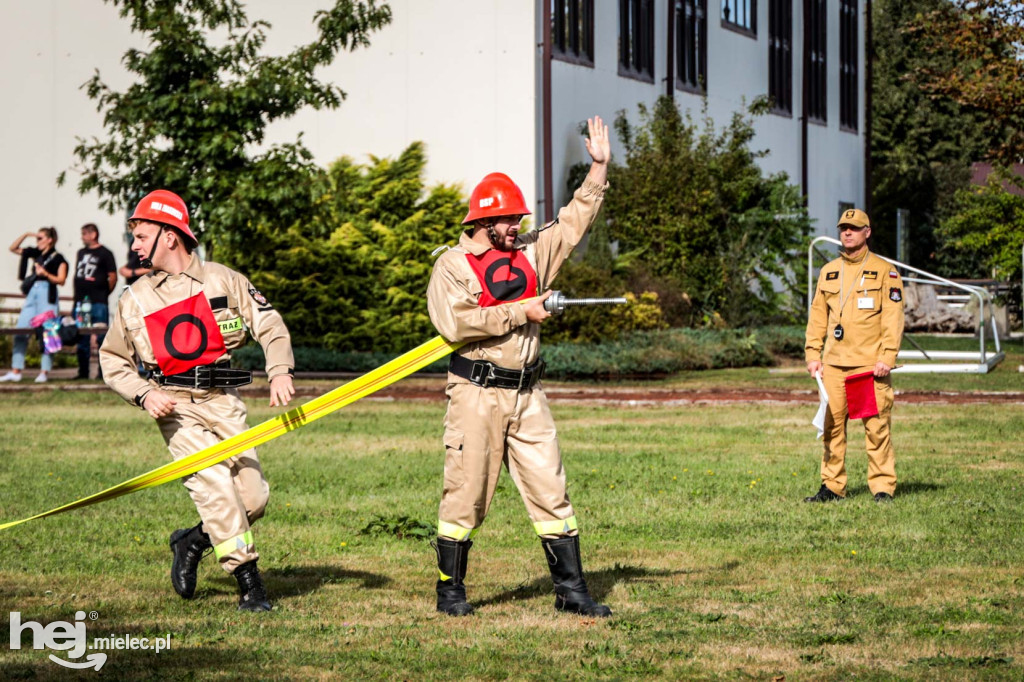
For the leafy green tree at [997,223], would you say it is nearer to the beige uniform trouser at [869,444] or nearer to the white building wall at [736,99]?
the white building wall at [736,99]

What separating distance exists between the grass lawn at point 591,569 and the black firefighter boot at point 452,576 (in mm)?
102

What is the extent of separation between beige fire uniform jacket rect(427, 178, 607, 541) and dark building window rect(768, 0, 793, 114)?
30720 millimetres

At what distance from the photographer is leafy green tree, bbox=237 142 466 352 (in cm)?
2558

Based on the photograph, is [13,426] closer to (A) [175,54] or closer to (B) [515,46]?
(A) [175,54]

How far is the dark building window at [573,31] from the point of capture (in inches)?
1076

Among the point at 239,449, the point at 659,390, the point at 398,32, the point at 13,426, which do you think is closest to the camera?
the point at 239,449

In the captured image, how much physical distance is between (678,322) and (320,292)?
6707mm

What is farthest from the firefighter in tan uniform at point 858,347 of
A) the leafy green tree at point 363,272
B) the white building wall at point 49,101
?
the white building wall at point 49,101

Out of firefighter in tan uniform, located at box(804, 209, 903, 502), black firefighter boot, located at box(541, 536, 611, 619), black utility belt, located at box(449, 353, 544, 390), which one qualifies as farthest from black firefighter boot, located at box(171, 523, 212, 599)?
firefighter in tan uniform, located at box(804, 209, 903, 502)

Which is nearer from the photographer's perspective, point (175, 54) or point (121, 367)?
point (121, 367)

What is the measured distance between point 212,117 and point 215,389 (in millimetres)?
14871

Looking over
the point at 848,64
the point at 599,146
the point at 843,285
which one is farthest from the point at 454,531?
the point at 848,64

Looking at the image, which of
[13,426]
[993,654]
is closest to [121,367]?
[993,654]

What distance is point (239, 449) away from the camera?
23.5 feet
